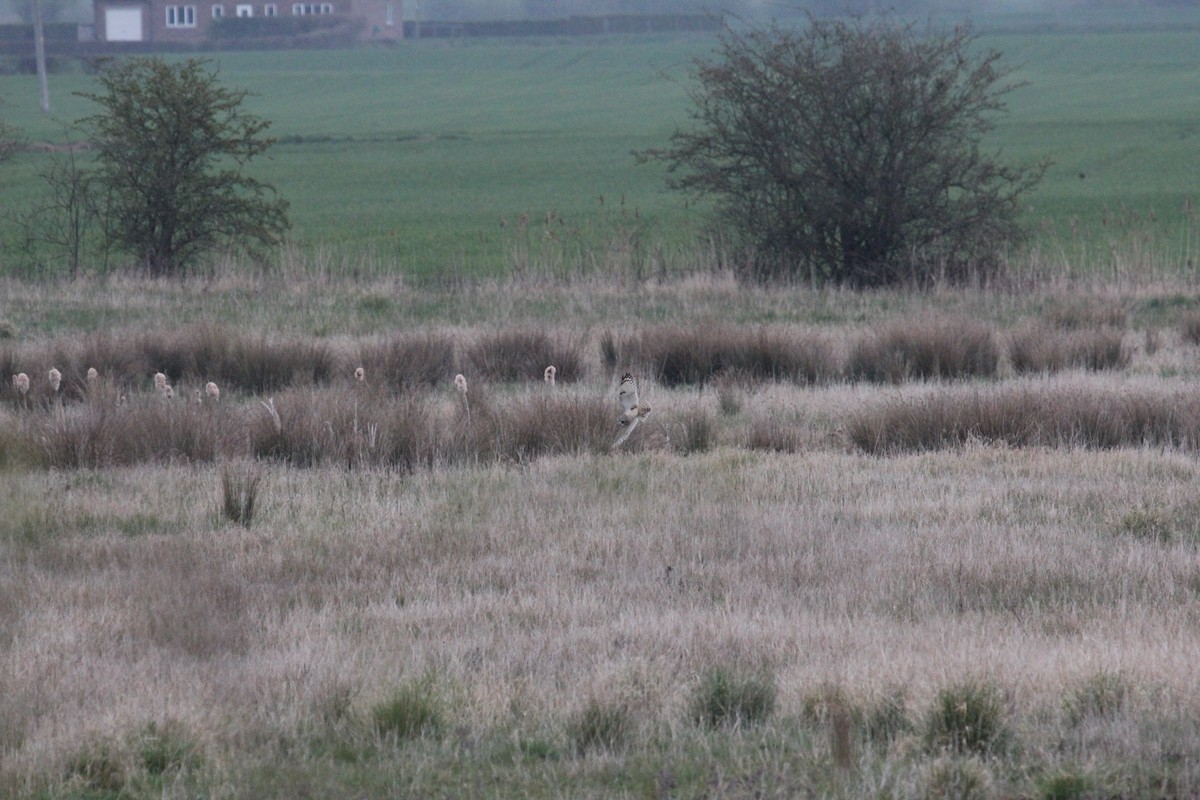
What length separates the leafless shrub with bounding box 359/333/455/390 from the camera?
13086 mm

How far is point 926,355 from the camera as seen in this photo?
45.1 feet

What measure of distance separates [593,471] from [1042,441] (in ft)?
11.1

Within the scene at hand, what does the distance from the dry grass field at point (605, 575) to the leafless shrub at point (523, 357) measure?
0.12m

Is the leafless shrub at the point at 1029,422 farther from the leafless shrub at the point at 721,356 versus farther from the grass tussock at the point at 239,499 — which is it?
the grass tussock at the point at 239,499

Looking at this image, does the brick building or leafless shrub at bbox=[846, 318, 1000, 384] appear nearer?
leafless shrub at bbox=[846, 318, 1000, 384]

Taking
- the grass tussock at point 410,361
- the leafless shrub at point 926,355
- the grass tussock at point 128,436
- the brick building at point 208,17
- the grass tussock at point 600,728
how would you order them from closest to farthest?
the grass tussock at point 600,728 → the grass tussock at point 128,436 → the grass tussock at point 410,361 → the leafless shrub at point 926,355 → the brick building at point 208,17

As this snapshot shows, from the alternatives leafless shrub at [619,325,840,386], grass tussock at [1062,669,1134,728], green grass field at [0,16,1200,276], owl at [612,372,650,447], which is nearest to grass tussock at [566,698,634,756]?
grass tussock at [1062,669,1134,728]

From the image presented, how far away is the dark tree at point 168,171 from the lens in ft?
74.4

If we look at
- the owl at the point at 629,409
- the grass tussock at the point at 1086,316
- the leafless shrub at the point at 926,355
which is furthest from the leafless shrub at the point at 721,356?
the owl at the point at 629,409

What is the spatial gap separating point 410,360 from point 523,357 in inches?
47.7

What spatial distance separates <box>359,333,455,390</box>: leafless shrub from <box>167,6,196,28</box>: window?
373ft

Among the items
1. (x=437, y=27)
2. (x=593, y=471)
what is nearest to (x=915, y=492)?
(x=593, y=471)

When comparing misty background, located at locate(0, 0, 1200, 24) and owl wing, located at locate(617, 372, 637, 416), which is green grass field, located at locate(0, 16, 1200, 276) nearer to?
owl wing, located at locate(617, 372, 637, 416)

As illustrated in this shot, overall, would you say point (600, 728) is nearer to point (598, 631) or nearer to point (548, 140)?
point (598, 631)
